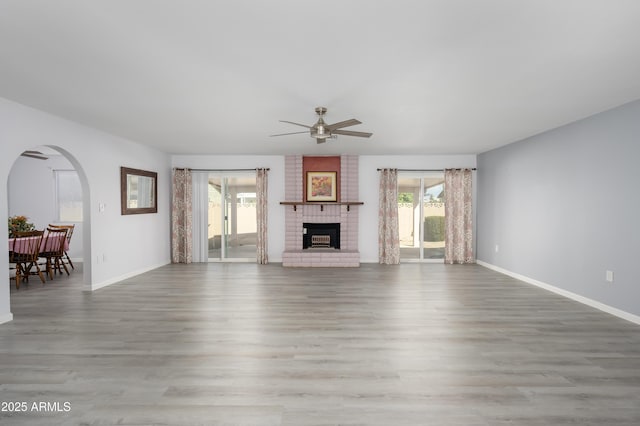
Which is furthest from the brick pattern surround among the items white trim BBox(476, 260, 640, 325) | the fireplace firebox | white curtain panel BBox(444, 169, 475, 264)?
white trim BBox(476, 260, 640, 325)

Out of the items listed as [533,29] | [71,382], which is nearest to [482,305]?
[533,29]

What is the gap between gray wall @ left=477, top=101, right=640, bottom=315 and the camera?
3.96m

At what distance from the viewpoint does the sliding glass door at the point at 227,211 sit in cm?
790

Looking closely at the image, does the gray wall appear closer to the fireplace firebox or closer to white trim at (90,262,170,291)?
the fireplace firebox

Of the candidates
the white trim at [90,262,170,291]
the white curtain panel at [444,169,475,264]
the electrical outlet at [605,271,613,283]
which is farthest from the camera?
the white curtain panel at [444,169,475,264]

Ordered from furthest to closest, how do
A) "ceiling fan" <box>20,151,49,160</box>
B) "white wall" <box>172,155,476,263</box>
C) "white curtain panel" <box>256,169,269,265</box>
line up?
"white wall" <box>172,155,476,263</box>, "white curtain panel" <box>256,169,269,265</box>, "ceiling fan" <box>20,151,49,160</box>

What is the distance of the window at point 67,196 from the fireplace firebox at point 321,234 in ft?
17.7

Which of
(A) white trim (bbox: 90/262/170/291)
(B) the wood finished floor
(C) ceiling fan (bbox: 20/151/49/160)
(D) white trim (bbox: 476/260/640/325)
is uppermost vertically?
(C) ceiling fan (bbox: 20/151/49/160)

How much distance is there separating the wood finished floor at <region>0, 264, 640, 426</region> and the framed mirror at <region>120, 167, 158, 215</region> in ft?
5.81

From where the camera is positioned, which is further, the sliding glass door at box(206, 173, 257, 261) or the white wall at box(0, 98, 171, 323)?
the sliding glass door at box(206, 173, 257, 261)

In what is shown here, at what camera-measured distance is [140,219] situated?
6.61 meters

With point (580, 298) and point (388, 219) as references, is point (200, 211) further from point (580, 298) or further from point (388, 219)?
point (580, 298)

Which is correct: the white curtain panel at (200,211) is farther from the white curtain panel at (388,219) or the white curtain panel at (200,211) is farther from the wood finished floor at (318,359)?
the white curtain panel at (388,219)

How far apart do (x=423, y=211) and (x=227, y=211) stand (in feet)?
15.0
